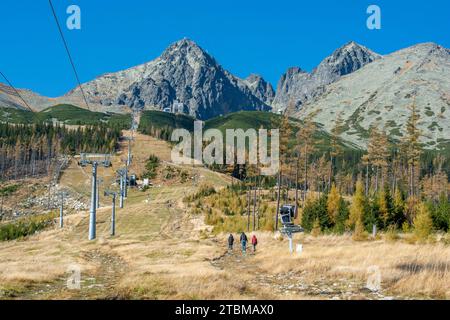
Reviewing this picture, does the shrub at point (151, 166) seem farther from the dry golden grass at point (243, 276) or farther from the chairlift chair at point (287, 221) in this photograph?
the chairlift chair at point (287, 221)

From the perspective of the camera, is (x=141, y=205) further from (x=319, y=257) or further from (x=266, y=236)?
(x=319, y=257)

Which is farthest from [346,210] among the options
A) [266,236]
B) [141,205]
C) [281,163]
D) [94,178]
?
[141,205]

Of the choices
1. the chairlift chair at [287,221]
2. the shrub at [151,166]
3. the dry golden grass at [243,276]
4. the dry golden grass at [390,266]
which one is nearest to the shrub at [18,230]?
the dry golden grass at [243,276]

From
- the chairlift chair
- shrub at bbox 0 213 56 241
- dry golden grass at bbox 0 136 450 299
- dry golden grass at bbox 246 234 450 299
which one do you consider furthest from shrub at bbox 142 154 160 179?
dry golden grass at bbox 246 234 450 299

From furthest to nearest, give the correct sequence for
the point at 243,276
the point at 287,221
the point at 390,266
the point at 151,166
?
the point at 151,166 < the point at 287,221 < the point at 243,276 < the point at 390,266

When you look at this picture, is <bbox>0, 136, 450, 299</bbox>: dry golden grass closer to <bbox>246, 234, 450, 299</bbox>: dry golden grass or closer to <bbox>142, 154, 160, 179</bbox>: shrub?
<bbox>246, 234, 450, 299</bbox>: dry golden grass

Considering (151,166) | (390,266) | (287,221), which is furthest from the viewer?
(151,166)

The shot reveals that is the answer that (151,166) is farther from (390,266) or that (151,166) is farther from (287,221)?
(390,266)

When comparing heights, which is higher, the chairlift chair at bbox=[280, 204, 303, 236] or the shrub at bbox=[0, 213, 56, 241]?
the chairlift chair at bbox=[280, 204, 303, 236]

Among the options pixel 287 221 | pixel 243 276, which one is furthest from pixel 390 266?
pixel 287 221

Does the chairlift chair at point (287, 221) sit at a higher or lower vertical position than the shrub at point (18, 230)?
higher

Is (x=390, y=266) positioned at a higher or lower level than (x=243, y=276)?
higher

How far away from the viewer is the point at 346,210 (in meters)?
56.4
